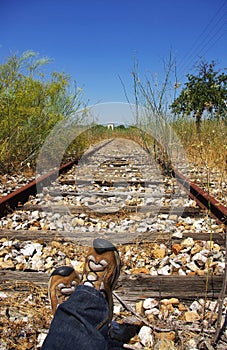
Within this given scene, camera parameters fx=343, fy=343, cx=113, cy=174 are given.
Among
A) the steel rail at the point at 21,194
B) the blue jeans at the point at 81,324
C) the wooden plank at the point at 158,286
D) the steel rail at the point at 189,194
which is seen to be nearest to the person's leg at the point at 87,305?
the blue jeans at the point at 81,324

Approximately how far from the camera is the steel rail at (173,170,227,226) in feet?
8.94

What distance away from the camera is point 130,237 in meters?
2.44

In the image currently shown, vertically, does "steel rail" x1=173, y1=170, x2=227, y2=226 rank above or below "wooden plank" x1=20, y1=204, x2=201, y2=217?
above

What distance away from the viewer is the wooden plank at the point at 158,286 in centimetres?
176

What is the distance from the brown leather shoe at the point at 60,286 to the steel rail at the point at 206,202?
0.91 meters

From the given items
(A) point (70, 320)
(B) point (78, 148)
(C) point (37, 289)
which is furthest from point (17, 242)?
(B) point (78, 148)

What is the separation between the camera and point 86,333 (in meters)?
1.28

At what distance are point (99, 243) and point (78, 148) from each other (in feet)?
23.6

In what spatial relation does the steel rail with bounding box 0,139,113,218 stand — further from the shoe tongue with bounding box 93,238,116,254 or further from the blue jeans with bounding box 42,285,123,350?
the blue jeans with bounding box 42,285,123,350

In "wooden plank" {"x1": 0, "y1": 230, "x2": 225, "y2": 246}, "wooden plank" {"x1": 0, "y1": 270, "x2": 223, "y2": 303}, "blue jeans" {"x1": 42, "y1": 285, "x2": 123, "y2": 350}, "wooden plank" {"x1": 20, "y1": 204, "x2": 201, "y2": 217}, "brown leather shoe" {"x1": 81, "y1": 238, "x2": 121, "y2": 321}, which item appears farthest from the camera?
"wooden plank" {"x1": 20, "y1": 204, "x2": 201, "y2": 217}

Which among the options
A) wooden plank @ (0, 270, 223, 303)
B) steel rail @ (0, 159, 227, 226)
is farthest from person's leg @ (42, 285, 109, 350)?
steel rail @ (0, 159, 227, 226)

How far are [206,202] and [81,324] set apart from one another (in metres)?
2.16

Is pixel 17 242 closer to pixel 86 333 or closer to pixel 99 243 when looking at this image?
pixel 99 243

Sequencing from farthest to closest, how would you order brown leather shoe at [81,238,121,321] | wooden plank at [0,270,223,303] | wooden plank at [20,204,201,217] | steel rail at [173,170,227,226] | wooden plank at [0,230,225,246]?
wooden plank at [20,204,201,217] → steel rail at [173,170,227,226] → wooden plank at [0,230,225,246] → wooden plank at [0,270,223,303] → brown leather shoe at [81,238,121,321]
